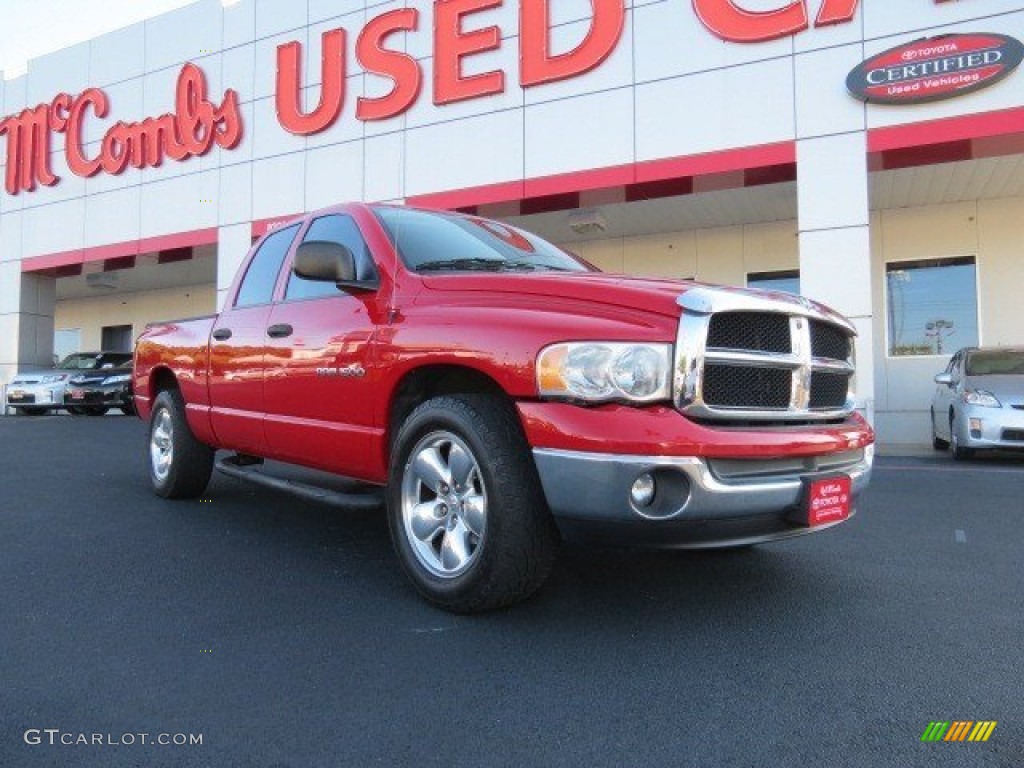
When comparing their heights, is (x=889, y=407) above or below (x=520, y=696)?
above

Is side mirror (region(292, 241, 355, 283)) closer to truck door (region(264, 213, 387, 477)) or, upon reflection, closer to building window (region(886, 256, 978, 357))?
truck door (region(264, 213, 387, 477))

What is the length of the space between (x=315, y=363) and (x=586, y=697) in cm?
219

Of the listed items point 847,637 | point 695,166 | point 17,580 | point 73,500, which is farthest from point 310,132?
point 847,637

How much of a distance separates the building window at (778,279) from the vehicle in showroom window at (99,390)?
13122 mm

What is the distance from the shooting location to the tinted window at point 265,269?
4.58 m

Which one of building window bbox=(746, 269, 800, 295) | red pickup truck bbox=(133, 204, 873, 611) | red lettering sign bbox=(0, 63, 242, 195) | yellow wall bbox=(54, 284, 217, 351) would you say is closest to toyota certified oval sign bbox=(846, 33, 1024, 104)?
building window bbox=(746, 269, 800, 295)

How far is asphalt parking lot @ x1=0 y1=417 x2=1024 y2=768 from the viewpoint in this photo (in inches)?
81.3

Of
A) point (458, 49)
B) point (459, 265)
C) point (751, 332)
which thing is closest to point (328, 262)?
point (459, 265)

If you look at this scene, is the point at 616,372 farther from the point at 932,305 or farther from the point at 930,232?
the point at 930,232

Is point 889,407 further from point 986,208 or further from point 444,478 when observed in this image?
point 444,478

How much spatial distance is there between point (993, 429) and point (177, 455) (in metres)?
8.31

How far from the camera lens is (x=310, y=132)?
14.3 meters

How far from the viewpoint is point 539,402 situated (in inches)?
107

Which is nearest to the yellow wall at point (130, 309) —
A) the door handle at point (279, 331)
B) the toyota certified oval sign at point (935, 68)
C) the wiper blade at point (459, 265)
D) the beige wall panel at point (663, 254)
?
the beige wall panel at point (663, 254)
